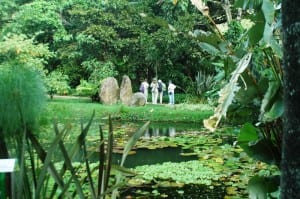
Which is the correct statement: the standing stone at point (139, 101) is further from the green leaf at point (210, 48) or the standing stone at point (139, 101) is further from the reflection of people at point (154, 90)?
the green leaf at point (210, 48)

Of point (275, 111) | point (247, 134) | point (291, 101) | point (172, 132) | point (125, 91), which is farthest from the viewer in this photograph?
point (125, 91)

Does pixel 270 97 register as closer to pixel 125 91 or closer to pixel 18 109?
pixel 18 109

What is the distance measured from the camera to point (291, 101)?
720 mm

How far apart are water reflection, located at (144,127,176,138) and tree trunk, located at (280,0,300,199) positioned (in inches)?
281

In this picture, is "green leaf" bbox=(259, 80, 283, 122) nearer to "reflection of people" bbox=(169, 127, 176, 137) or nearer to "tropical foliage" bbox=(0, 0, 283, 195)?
"reflection of people" bbox=(169, 127, 176, 137)

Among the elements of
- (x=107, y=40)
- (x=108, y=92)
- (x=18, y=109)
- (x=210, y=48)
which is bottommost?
(x=108, y=92)

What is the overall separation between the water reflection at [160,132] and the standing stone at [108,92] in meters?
4.94

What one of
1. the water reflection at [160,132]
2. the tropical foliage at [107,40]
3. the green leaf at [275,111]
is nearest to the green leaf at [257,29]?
the green leaf at [275,111]

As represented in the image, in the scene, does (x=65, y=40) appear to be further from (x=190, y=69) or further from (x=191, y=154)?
(x=191, y=154)

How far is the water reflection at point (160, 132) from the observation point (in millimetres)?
8152

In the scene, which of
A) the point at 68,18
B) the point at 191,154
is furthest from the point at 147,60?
the point at 191,154

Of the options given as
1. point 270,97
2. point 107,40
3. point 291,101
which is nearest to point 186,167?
point 270,97

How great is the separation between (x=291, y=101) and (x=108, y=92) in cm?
1337

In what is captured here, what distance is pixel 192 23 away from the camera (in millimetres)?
13023
